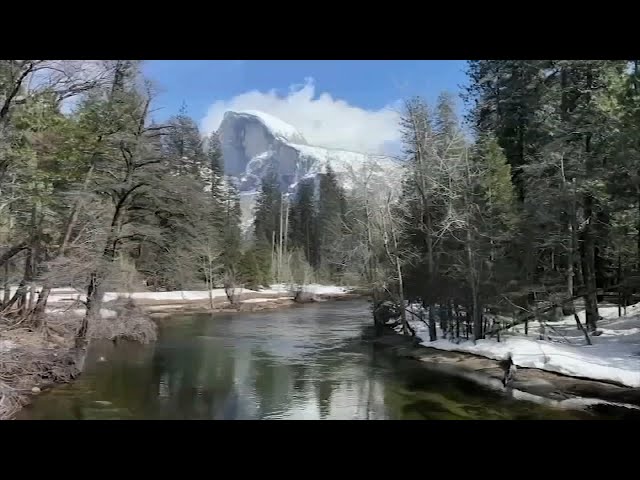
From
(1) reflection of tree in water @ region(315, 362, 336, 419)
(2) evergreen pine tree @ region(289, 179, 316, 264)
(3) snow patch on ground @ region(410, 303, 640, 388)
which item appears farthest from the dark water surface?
(2) evergreen pine tree @ region(289, 179, 316, 264)

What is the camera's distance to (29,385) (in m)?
5.05

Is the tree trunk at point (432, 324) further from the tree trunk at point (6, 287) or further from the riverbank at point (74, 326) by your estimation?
the tree trunk at point (6, 287)

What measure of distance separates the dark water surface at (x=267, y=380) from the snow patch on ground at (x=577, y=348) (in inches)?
28.9

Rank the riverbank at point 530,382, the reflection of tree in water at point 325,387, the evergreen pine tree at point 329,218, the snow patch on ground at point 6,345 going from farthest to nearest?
the evergreen pine tree at point 329,218 < the snow patch on ground at point 6,345 < the reflection of tree in water at point 325,387 < the riverbank at point 530,382

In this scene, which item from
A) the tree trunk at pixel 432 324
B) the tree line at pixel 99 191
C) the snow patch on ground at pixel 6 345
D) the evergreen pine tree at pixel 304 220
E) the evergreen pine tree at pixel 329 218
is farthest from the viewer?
the tree trunk at pixel 432 324

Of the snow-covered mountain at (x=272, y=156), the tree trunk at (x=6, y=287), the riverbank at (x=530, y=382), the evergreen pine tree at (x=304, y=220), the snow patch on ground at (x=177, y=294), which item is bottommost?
the riverbank at (x=530, y=382)

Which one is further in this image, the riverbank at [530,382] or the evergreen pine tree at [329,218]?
the evergreen pine tree at [329,218]

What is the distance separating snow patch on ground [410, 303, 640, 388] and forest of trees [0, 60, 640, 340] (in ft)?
0.82

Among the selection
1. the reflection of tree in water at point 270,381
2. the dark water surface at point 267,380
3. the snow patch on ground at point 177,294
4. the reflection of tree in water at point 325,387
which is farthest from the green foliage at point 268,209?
the reflection of tree in water at point 325,387

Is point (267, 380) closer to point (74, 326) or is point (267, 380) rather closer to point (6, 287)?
point (74, 326)

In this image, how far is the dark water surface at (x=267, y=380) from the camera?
470 cm
